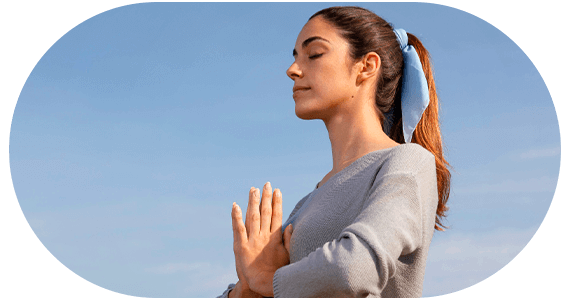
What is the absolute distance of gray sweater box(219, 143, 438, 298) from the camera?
255cm

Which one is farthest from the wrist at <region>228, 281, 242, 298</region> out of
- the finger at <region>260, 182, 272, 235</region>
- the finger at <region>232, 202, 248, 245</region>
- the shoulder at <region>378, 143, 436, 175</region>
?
the shoulder at <region>378, 143, 436, 175</region>

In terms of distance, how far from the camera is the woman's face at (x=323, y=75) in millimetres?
3760

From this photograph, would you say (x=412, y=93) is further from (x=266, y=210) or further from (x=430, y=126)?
(x=266, y=210)

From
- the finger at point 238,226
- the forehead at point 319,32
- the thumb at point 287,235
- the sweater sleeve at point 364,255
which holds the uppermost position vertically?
→ the forehead at point 319,32

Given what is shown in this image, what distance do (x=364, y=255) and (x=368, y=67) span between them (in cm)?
177

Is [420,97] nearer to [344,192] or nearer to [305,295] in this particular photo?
[344,192]

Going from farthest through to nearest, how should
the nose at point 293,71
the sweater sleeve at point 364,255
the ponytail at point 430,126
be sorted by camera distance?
the ponytail at point 430,126, the nose at point 293,71, the sweater sleeve at point 364,255

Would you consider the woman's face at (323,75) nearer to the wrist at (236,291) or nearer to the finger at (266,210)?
the finger at (266,210)

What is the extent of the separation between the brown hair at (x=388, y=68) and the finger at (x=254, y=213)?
3.83 feet

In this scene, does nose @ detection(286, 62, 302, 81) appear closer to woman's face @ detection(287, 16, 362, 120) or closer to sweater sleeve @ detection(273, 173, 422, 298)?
woman's face @ detection(287, 16, 362, 120)

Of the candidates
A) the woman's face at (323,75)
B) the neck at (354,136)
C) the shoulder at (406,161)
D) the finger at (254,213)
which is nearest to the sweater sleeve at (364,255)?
the shoulder at (406,161)

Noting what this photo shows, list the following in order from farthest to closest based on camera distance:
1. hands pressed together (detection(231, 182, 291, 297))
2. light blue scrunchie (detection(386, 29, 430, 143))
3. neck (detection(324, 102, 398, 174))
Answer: light blue scrunchie (detection(386, 29, 430, 143)) < neck (detection(324, 102, 398, 174)) < hands pressed together (detection(231, 182, 291, 297))

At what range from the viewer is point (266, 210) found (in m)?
3.43

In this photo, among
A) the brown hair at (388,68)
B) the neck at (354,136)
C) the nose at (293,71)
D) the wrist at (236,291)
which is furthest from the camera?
the brown hair at (388,68)
